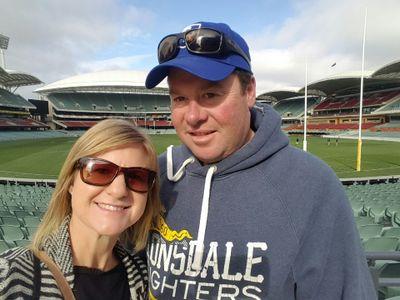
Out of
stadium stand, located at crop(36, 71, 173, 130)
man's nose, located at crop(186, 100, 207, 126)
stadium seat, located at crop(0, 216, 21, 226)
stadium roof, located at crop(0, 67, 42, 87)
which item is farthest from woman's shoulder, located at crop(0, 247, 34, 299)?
stadium stand, located at crop(36, 71, 173, 130)

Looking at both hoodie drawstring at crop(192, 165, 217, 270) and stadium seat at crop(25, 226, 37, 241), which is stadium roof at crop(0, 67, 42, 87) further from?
hoodie drawstring at crop(192, 165, 217, 270)

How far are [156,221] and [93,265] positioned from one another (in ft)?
1.52

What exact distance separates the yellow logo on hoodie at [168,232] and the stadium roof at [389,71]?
2314 inches

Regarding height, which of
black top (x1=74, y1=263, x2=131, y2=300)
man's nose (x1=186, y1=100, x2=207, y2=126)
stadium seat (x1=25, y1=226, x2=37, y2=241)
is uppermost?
man's nose (x1=186, y1=100, x2=207, y2=126)

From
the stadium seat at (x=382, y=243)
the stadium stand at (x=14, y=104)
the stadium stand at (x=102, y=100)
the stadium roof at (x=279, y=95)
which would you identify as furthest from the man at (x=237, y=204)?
the stadium roof at (x=279, y=95)

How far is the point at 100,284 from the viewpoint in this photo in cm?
188

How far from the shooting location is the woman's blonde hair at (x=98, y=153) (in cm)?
188

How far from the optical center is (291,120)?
3740 inches

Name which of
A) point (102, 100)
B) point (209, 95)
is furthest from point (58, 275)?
point (102, 100)

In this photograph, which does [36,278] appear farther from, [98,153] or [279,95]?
[279,95]

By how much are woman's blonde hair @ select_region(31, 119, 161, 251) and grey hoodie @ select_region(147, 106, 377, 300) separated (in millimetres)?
142

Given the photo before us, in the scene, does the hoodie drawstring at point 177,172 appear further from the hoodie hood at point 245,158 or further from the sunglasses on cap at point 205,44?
the sunglasses on cap at point 205,44

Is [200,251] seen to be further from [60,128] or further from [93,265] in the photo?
[60,128]

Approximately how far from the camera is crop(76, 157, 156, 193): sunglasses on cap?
1.87 m
